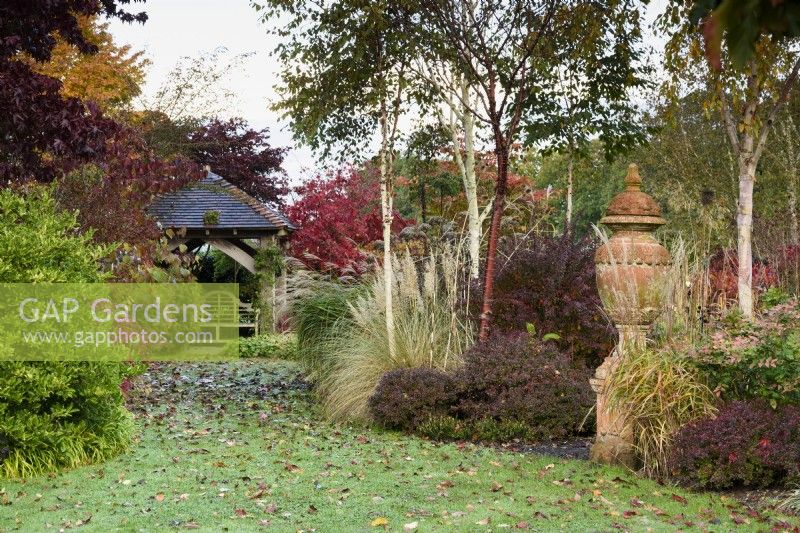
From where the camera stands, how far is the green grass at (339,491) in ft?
15.3

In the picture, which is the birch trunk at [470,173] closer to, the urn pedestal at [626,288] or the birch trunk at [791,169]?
the urn pedestal at [626,288]

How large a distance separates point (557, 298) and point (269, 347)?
24.8 ft

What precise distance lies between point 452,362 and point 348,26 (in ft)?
13.3

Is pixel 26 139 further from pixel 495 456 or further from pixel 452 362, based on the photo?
pixel 495 456

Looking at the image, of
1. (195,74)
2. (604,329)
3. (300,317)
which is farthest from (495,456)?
(195,74)

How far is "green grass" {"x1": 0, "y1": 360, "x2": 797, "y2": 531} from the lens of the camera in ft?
15.3

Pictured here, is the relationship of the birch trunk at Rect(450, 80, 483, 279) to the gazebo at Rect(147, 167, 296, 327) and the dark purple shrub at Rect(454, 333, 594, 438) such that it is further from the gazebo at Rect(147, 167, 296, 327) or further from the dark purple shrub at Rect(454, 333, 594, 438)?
the gazebo at Rect(147, 167, 296, 327)

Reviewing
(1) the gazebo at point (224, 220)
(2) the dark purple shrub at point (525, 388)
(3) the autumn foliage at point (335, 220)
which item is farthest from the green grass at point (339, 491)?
(1) the gazebo at point (224, 220)

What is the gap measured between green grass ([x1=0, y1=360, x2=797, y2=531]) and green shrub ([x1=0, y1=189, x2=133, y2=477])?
0.69 ft

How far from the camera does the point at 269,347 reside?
49.0ft

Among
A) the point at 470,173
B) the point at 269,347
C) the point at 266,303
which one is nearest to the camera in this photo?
the point at 470,173

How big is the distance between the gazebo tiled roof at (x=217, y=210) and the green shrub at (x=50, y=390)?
10.0 meters

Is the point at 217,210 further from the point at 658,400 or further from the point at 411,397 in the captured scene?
the point at 658,400

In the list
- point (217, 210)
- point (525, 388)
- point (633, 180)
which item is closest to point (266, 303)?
point (217, 210)
